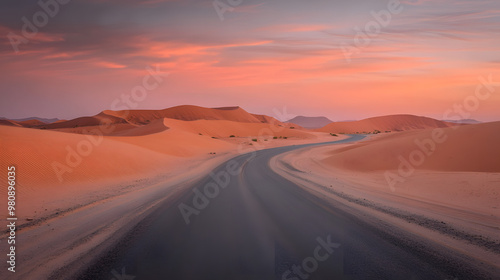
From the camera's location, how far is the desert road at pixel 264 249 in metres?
4.04

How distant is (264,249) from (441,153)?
18239mm

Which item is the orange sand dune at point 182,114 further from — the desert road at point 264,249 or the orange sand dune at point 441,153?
the desert road at point 264,249

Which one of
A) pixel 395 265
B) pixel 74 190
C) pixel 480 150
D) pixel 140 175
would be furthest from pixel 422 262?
pixel 480 150

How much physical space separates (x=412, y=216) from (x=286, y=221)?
3531 mm

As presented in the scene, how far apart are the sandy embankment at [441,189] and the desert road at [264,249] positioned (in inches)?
47.6

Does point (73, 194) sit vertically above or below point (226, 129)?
below

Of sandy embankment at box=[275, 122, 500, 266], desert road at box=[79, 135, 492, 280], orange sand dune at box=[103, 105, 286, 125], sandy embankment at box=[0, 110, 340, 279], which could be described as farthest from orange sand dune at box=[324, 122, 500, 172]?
orange sand dune at box=[103, 105, 286, 125]

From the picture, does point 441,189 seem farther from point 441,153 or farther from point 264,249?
point 264,249

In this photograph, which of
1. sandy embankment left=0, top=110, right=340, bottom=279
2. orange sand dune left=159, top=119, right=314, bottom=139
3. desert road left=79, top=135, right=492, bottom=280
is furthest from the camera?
orange sand dune left=159, top=119, right=314, bottom=139

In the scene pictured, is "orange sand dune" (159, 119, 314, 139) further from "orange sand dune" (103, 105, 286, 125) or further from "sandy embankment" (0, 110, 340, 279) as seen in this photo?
"orange sand dune" (103, 105, 286, 125)

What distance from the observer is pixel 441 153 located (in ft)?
59.0

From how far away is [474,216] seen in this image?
717 cm

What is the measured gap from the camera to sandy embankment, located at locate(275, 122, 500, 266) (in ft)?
19.5

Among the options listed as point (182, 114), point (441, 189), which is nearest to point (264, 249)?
point (441, 189)
